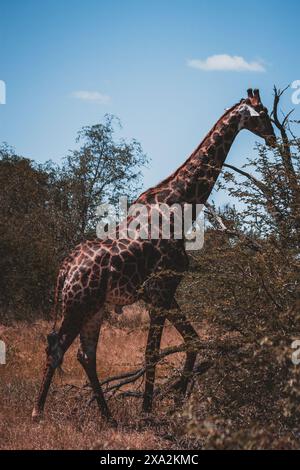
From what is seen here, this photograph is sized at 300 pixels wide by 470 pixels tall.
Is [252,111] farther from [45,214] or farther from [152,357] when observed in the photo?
[45,214]

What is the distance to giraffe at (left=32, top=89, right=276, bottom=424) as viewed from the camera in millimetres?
6520

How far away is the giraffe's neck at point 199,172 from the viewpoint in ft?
22.9

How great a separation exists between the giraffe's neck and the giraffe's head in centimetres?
8

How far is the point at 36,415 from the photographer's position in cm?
638

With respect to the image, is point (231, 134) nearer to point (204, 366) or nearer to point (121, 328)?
point (204, 366)

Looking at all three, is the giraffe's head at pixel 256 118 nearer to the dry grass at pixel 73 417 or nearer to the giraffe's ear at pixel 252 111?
the giraffe's ear at pixel 252 111

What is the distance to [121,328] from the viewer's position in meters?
14.4

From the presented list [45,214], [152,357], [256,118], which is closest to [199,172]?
[256,118]

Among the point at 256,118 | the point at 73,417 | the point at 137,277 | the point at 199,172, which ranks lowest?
the point at 73,417

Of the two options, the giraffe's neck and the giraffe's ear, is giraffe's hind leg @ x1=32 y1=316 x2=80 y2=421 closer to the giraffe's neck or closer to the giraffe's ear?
the giraffe's neck

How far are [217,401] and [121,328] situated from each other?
29.9 feet

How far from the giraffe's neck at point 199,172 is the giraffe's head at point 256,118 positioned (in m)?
0.08

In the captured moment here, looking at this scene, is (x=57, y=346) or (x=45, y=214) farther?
(x=45, y=214)

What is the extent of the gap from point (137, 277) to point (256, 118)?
2.35 meters
